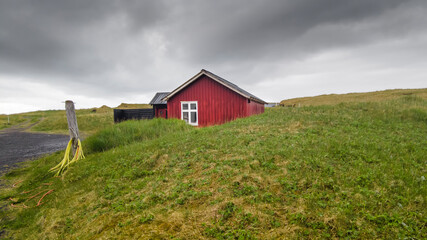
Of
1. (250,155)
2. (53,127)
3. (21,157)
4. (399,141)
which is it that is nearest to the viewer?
(250,155)

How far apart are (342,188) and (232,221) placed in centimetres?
248

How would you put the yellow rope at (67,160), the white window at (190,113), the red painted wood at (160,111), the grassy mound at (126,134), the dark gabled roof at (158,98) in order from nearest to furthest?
the yellow rope at (67,160), the grassy mound at (126,134), the white window at (190,113), the dark gabled roof at (158,98), the red painted wood at (160,111)

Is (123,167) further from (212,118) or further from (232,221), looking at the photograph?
(212,118)

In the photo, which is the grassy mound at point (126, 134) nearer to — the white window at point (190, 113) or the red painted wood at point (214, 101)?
the red painted wood at point (214, 101)

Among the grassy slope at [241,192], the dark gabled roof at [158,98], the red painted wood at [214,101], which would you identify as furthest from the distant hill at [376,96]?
the grassy slope at [241,192]

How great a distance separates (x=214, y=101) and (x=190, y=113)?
2532mm

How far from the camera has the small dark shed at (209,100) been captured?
16.1 metres

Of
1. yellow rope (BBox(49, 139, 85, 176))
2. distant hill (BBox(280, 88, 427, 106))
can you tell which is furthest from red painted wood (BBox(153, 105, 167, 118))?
distant hill (BBox(280, 88, 427, 106))

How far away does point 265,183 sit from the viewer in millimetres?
4242

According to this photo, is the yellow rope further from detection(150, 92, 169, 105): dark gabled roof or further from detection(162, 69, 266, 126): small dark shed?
detection(150, 92, 169, 105): dark gabled roof

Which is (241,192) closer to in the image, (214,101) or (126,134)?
(126,134)

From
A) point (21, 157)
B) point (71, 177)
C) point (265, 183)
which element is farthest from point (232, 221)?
point (21, 157)

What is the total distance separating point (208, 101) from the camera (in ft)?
54.7

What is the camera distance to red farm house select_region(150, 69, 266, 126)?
1612cm
